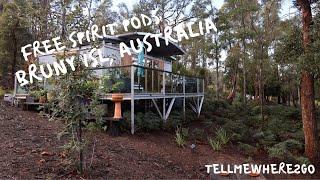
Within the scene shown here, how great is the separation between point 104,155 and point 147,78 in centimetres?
395

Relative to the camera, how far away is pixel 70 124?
5.27m

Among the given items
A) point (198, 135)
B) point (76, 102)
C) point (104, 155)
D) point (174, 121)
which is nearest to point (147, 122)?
point (174, 121)

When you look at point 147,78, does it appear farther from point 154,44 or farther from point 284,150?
point 154,44

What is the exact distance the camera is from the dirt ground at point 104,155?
18.2ft

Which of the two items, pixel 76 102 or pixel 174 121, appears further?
pixel 174 121

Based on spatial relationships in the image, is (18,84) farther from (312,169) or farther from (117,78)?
(312,169)

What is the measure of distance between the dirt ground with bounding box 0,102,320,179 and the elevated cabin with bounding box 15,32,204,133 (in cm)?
117

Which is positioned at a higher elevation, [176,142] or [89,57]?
[89,57]

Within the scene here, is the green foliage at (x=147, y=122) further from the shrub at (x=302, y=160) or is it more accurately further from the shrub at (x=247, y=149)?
the shrub at (x=302, y=160)

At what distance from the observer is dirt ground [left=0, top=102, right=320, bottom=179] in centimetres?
556

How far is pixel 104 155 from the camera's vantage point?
22.4 feet

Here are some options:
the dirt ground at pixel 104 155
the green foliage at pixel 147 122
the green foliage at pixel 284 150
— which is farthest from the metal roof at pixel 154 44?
the green foliage at pixel 284 150

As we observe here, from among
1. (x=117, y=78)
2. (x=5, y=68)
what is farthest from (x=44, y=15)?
(x=5, y=68)

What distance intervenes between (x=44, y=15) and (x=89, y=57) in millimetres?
1882
